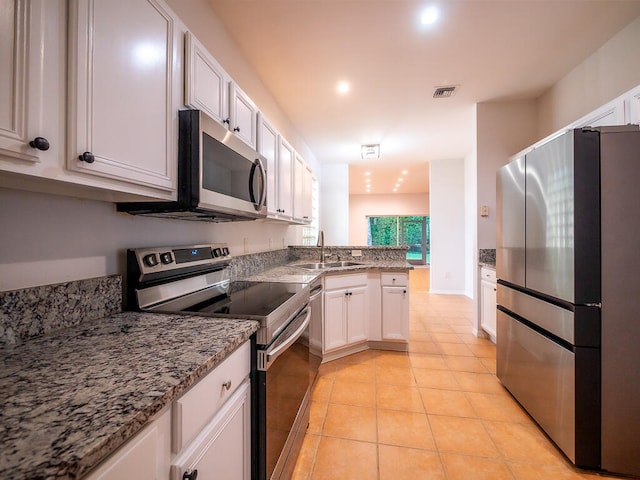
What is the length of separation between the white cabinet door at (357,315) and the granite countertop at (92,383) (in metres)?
1.83

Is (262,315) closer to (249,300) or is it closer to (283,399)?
(249,300)

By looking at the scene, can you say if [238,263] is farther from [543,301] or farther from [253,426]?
[543,301]

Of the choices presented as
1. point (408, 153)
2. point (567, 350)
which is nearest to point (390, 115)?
point (408, 153)

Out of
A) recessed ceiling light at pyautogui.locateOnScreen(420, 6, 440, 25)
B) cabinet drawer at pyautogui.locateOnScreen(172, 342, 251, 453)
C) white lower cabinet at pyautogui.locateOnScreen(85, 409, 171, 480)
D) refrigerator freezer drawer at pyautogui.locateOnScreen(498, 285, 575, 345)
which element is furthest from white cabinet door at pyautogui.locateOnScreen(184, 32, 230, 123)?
refrigerator freezer drawer at pyautogui.locateOnScreen(498, 285, 575, 345)

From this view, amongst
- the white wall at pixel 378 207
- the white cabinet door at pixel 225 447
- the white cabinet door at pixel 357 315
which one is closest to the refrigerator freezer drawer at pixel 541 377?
the white cabinet door at pixel 357 315

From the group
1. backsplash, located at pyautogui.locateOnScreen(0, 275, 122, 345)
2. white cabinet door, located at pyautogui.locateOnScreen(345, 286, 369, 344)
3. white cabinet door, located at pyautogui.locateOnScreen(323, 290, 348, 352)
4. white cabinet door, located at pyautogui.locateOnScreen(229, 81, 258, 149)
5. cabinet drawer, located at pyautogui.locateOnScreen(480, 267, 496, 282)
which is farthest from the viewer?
cabinet drawer, located at pyautogui.locateOnScreen(480, 267, 496, 282)

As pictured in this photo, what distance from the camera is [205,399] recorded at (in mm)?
729

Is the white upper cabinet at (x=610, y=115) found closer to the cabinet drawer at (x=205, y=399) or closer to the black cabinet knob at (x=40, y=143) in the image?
the cabinet drawer at (x=205, y=399)

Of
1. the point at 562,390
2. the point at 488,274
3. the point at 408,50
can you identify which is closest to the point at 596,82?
the point at 408,50

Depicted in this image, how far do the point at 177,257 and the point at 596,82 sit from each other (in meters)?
3.47

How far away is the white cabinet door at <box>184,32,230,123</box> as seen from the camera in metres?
1.17

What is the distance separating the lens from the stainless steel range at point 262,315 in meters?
1.03

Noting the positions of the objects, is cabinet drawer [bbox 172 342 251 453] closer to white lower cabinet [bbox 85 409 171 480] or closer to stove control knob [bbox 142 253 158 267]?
white lower cabinet [bbox 85 409 171 480]

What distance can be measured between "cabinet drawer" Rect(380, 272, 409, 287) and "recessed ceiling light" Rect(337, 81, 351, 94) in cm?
196
